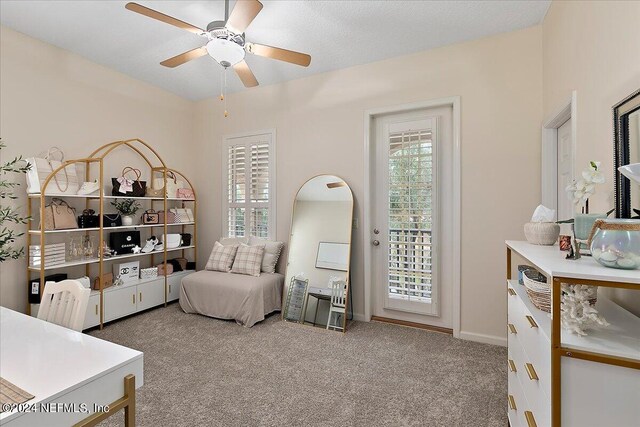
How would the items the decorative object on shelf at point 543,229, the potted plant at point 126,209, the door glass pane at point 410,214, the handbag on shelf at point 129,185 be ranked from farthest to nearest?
1. the potted plant at point 126,209
2. the handbag on shelf at point 129,185
3. the door glass pane at point 410,214
4. the decorative object on shelf at point 543,229

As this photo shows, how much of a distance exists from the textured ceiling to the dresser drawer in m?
2.38

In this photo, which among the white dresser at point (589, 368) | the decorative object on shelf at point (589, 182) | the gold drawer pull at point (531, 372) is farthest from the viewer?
the decorative object on shelf at point (589, 182)

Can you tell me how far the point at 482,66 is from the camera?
3037 millimetres

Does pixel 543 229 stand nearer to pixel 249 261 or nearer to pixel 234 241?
pixel 249 261

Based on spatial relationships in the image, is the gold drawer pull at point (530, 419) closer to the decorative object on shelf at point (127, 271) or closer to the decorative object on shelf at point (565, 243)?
the decorative object on shelf at point (565, 243)

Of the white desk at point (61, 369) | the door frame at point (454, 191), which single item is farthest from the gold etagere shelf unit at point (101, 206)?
the door frame at point (454, 191)

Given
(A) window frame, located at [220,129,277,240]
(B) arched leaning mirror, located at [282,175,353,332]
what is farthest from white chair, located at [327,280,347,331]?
(A) window frame, located at [220,129,277,240]

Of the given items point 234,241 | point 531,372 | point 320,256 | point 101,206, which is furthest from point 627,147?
point 101,206

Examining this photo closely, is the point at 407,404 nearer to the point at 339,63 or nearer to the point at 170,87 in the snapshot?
the point at 339,63

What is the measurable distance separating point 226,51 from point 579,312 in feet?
8.40

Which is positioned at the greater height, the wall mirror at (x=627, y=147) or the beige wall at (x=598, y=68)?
the beige wall at (x=598, y=68)

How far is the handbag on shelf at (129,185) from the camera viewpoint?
3613mm

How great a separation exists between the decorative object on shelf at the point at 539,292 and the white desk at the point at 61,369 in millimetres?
1651

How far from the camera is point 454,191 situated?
10.3ft
